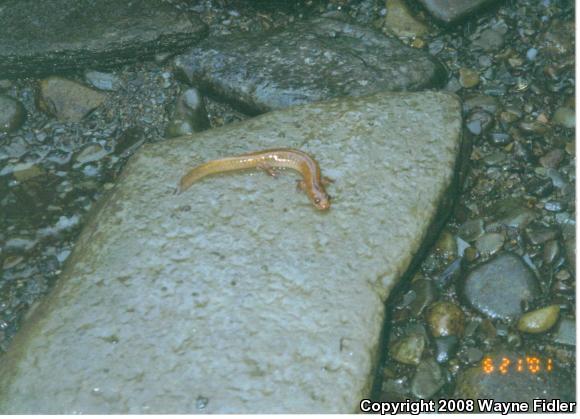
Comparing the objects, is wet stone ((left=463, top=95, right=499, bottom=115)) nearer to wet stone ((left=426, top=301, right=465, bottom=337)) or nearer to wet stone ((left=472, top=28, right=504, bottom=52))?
wet stone ((left=472, top=28, right=504, bottom=52))

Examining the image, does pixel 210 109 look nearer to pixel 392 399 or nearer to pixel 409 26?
pixel 409 26

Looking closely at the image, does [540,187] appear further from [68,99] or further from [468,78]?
[68,99]

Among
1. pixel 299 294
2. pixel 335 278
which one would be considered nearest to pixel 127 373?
pixel 299 294

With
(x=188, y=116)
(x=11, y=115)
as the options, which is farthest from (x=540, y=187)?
(x=11, y=115)

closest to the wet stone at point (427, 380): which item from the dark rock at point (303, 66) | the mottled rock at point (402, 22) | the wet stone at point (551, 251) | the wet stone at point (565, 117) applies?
the wet stone at point (551, 251)

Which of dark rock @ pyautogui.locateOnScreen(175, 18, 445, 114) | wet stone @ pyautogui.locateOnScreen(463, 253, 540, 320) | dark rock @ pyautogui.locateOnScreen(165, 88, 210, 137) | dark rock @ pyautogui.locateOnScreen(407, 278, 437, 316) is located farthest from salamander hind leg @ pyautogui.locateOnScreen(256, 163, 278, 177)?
wet stone @ pyautogui.locateOnScreen(463, 253, 540, 320)
